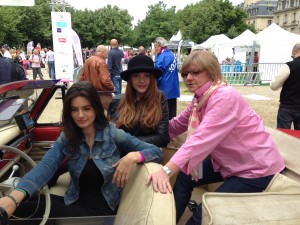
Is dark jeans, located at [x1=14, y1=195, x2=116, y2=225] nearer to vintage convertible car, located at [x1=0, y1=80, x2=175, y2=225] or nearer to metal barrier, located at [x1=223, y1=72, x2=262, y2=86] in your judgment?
vintage convertible car, located at [x1=0, y1=80, x2=175, y2=225]

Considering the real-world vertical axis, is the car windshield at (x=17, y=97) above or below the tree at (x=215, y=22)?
below

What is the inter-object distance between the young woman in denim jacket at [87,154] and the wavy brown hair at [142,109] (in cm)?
40

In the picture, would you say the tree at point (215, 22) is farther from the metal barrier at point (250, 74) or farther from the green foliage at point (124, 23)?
the metal barrier at point (250, 74)

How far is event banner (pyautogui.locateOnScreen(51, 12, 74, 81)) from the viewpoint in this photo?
10.4 m

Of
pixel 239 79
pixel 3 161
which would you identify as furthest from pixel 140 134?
pixel 239 79

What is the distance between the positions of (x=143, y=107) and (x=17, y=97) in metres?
1.24

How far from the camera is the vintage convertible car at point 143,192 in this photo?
1623 millimetres

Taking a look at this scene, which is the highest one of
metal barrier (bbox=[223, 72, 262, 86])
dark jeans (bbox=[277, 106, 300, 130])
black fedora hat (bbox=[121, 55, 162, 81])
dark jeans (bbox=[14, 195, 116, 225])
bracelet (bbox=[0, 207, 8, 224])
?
black fedora hat (bbox=[121, 55, 162, 81])

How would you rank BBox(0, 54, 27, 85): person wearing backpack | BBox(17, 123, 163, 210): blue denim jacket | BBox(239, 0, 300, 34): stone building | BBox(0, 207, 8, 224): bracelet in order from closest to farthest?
1. BBox(0, 207, 8, 224): bracelet
2. BBox(17, 123, 163, 210): blue denim jacket
3. BBox(0, 54, 27, 85): person wearing backpack
4. BBox(239, 0, 300, 34): stone building

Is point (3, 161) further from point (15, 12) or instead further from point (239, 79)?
point (15, 12)

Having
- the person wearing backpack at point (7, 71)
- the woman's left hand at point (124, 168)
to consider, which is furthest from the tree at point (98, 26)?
the woman's left hand at point (124, 168)

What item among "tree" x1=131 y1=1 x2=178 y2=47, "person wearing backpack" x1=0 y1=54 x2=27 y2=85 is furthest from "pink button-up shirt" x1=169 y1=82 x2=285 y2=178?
"tree" x1=131 y1=1 x2=178 y2=47

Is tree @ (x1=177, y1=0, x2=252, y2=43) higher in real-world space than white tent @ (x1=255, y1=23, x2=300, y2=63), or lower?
higher

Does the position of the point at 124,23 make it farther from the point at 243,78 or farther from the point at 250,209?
the point at 250,209
